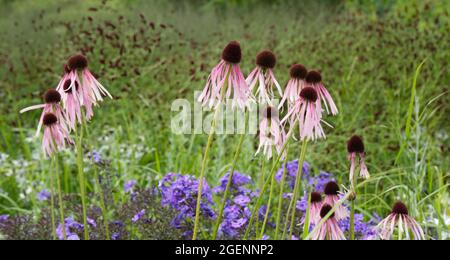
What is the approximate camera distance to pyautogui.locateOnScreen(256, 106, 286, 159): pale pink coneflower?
2.00 m

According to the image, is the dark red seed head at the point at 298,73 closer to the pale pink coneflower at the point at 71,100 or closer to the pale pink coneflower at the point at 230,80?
the pale pink coneflower at the point at 230,80

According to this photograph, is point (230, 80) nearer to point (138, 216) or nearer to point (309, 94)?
point (309, 94)

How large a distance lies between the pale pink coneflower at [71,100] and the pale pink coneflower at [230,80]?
368mm

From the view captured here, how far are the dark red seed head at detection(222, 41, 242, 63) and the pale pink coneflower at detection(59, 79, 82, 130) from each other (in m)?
0.44

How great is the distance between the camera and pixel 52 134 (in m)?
1.94

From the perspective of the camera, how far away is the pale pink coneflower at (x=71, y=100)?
195 cm

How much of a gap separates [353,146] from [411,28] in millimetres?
4660

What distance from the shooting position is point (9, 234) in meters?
2.68

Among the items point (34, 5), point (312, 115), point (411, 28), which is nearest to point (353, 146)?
point (312, 115)

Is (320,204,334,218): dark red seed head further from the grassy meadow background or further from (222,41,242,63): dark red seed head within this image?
the grassy meadow background

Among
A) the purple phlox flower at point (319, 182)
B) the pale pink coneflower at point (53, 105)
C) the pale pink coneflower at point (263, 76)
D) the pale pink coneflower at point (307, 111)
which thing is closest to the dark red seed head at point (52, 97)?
the pale pink coneflower at point (53, 105)

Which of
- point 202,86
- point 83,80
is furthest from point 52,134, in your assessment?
point 202,86
